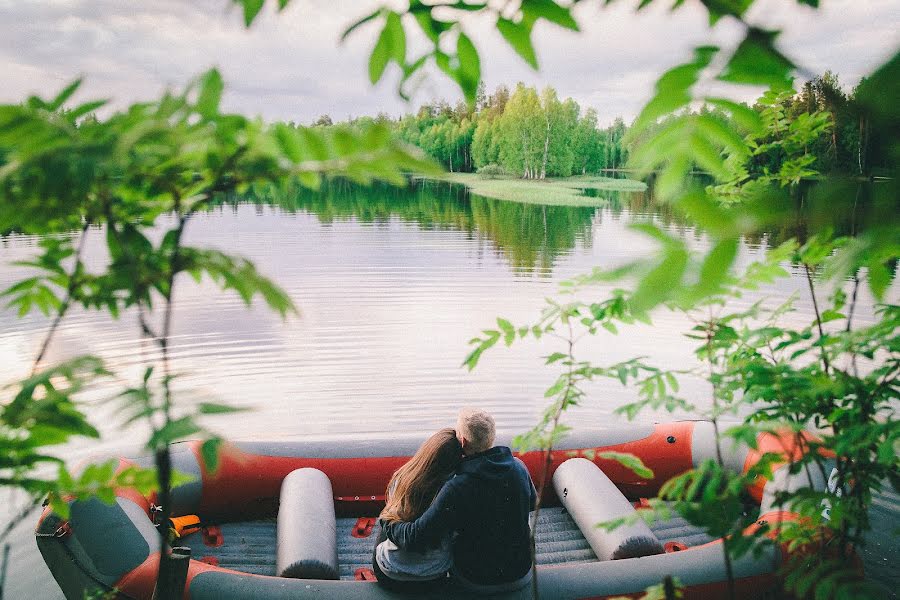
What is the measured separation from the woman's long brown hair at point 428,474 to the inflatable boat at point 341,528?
44cm

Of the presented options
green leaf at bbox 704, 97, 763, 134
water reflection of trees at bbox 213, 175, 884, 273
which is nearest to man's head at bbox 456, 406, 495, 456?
water reflection of trees at bbox 213, 175, 884, 273

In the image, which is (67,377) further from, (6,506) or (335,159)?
(6,506)

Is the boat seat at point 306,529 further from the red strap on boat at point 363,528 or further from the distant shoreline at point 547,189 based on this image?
the distant shoreline at point 547,189

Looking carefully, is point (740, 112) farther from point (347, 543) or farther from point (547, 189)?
point (547, 189)

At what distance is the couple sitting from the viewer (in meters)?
3.04

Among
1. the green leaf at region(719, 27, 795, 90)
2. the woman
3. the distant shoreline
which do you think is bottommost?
the woman

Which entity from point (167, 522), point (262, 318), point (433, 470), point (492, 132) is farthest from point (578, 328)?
point (492, 132)

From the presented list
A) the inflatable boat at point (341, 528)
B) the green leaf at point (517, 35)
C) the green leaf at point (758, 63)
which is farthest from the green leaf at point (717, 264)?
the inflatable boat at point (341, 528)

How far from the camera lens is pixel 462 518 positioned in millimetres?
3070

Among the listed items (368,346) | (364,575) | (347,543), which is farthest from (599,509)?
(368,346)

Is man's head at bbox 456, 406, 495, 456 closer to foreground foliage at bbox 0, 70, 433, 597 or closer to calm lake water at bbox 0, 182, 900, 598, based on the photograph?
calm lake water at bbox 0, 182, 900, 598

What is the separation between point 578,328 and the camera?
1050 cm

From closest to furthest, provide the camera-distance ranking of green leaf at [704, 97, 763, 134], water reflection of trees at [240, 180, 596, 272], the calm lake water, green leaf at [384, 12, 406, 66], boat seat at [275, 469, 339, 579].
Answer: green leaf at [704, 97, 763, 134] < green leaf at [384, 12, 406, 66] < boat seat at [275, 469, 339, 579] < the calm lake water < water reflection of trees at [240, 180, 596, 272]

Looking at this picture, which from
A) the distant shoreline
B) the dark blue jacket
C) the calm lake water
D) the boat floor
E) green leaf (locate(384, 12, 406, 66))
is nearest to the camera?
green leaf (locate(384, 12, 406, 66))
